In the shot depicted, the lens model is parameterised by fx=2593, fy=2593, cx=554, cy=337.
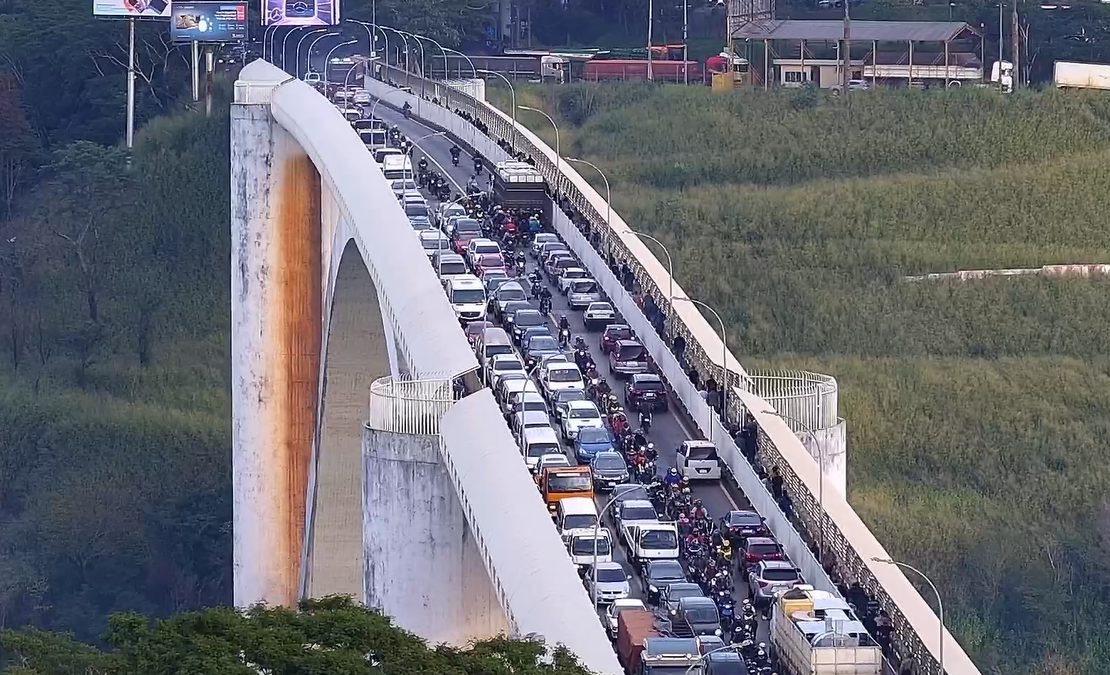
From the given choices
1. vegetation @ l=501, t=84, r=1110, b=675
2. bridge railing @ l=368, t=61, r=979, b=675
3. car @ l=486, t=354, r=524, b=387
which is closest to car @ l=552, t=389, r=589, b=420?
car @ l=486, t=354, r=524, b=387

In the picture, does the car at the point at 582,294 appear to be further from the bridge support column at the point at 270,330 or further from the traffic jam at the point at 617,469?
the bridge support column at the point at 270,330

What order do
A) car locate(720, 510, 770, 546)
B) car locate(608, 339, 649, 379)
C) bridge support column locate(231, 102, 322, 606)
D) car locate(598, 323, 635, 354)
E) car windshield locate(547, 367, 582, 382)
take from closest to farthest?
1. car locate(720, 510, 770, 546)
2. car windshield locate(547, 367, 582, 382)
3. car locate(608, 339, 649, 379)
4. car locate(598, 323, 635, 354)
5. bridge support column locate(231, 102, 322, 606)

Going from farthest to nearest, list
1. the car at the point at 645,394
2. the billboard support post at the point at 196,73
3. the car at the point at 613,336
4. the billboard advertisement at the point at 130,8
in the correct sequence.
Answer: the billboard support post at the point at 196,73, the billboard advertisement at the point at 130,8, the car at the point at 613,336, the car at the point at 645,394

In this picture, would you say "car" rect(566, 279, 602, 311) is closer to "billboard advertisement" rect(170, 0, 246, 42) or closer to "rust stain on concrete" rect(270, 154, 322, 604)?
"rust stain on concrete" rect(270, 154, 322, 604)

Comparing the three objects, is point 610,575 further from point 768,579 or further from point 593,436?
point 593,436


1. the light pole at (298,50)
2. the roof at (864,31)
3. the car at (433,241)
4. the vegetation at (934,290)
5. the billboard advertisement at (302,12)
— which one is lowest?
the vegetation at (934,290)

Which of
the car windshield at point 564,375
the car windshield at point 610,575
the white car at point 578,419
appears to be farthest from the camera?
the car windshield at point 564,375

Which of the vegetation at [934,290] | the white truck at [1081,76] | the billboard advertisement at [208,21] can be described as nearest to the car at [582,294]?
the vegetation at [934,290]
